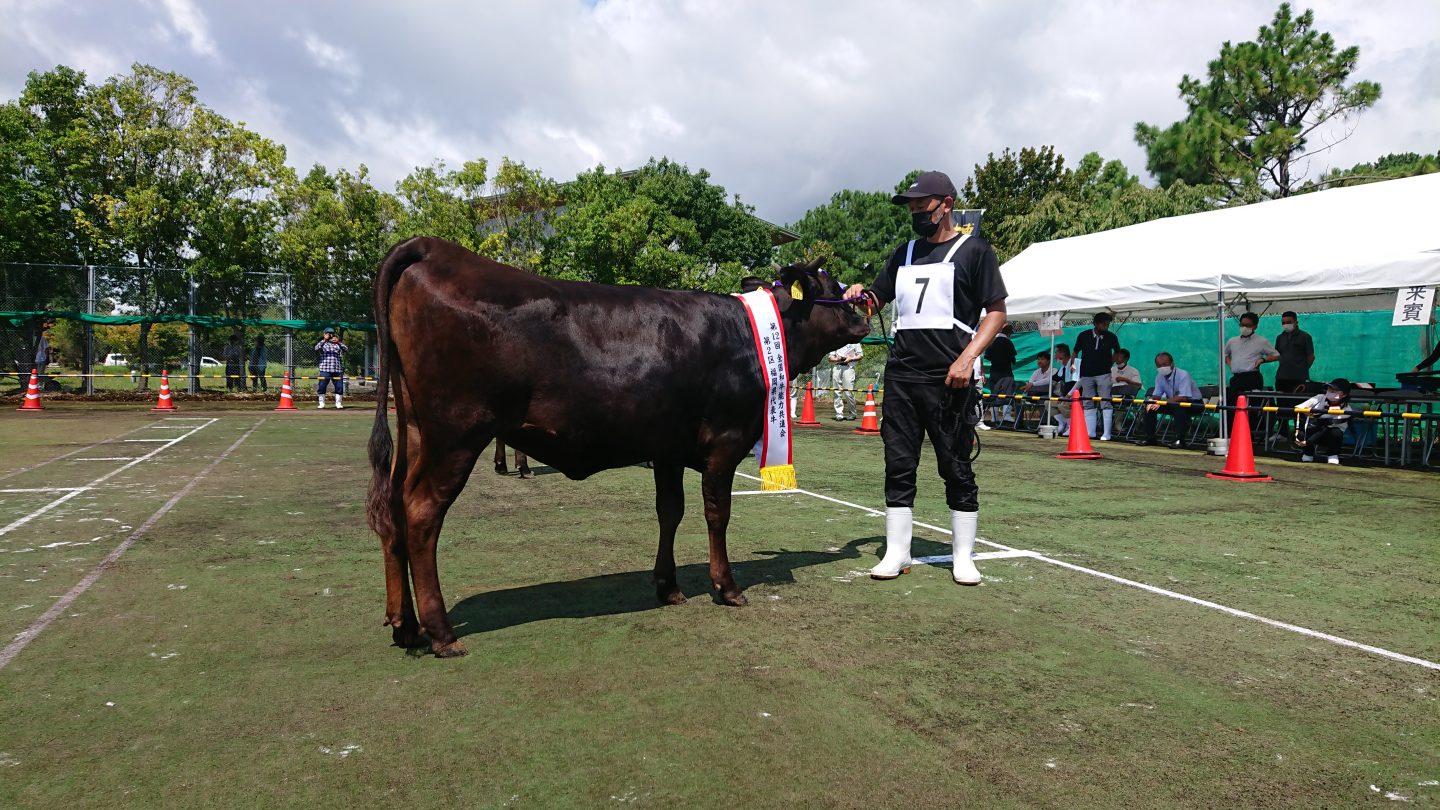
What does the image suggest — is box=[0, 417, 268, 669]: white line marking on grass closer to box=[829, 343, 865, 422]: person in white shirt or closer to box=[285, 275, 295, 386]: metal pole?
box=[829, 343, 865, 422]: person in white shirt

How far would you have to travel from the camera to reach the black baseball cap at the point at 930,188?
16.7 ft

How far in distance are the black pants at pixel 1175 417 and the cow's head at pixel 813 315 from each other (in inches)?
421

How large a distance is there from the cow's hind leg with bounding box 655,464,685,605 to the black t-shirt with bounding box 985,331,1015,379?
1479 cm

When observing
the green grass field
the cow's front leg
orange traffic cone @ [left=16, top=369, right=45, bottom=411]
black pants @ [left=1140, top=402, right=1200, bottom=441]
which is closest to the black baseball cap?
the cow's front leg

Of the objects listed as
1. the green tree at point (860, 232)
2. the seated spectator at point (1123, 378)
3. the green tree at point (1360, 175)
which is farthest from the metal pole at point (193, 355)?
the green tree at point (860, 232)

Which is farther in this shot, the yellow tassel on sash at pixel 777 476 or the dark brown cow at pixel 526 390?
the yellow tassel on sash at pixel 777 476

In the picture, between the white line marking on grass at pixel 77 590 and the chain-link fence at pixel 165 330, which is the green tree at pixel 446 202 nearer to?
the chain-link fence at pixel 165 330

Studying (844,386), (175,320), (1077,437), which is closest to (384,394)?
(1077,437)

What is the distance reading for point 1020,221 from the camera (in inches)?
1446

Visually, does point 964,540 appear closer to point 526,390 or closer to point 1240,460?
point 526,390

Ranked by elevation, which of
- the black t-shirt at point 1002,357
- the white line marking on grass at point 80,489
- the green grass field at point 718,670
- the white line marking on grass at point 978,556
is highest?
the black t-shirt at point 1002,357

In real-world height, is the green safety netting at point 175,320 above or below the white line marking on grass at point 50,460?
above

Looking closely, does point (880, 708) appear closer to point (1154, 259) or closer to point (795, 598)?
point (795, 598)

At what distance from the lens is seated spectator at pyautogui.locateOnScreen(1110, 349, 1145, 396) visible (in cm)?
1670
